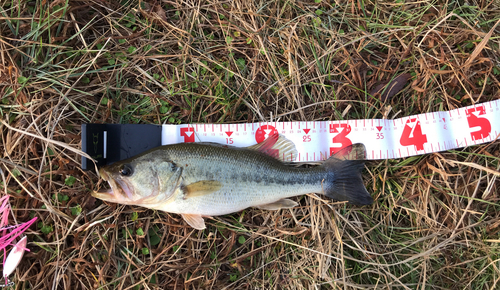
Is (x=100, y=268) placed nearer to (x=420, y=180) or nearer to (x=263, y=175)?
(x=263, y=175)

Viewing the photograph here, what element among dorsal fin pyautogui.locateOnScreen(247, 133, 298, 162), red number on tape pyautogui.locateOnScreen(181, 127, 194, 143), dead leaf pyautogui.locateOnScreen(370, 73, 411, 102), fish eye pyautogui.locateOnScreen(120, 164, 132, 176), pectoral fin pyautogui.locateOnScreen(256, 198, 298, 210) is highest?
dead leaf pyautogui.locateOnScreen(370, 73, 411, 102)

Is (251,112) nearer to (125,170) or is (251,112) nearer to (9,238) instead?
(125,170)

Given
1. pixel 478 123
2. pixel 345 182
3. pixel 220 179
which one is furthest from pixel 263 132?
pixel 478 123

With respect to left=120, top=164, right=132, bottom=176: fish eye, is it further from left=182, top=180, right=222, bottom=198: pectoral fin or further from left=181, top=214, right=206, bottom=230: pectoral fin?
left=181, top=214, right=206, bottom=230: pectoral fin

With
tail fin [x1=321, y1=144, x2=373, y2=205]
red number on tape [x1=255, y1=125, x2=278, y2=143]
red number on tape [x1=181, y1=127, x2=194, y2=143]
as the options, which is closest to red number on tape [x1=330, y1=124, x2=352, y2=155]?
tail fin [x1=321, y1=144, x2=373, y2=205]

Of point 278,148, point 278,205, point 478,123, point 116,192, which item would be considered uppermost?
point 478,123
